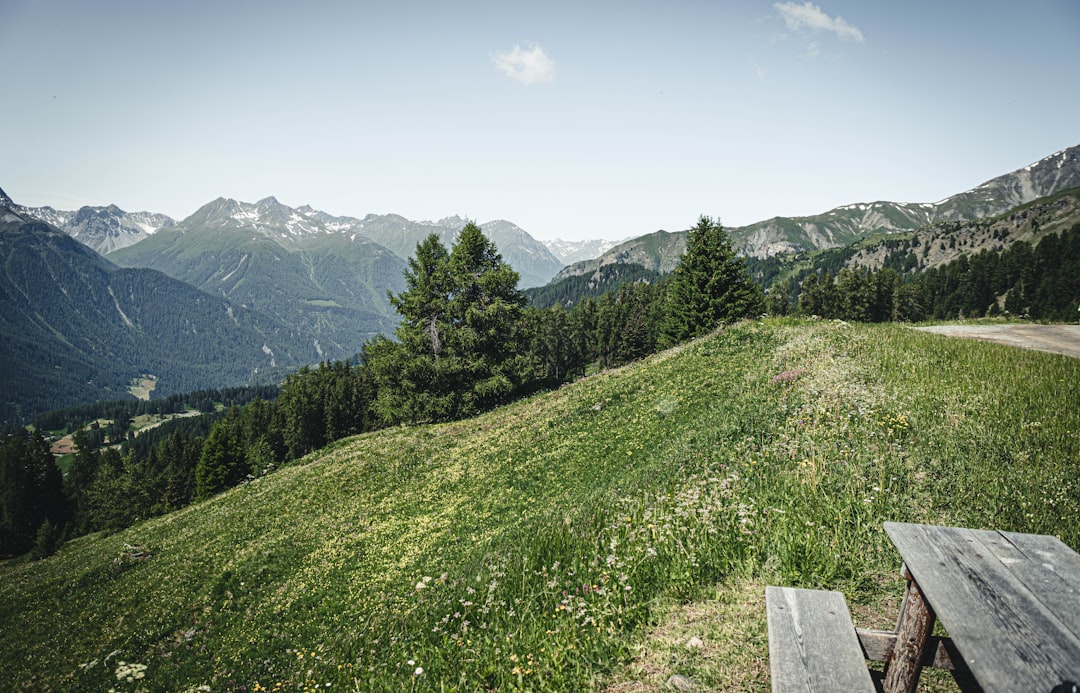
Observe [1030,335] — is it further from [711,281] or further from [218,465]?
[218,465]

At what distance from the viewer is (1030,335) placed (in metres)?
21.3

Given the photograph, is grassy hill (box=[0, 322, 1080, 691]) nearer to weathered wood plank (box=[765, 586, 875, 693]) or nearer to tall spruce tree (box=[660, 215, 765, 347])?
weathered wood plank (box=[765, 586, 875, 693])

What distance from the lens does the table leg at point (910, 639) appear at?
132 inches

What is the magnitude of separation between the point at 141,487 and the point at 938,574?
11491cm

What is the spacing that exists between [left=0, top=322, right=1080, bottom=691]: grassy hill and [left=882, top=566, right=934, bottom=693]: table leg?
5.22 ft

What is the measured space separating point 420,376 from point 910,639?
38035 mm

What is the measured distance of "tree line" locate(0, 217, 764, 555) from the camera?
130 feet

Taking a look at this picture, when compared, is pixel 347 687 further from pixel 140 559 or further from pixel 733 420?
pixel 140 559

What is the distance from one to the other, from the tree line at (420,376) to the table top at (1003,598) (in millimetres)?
36358

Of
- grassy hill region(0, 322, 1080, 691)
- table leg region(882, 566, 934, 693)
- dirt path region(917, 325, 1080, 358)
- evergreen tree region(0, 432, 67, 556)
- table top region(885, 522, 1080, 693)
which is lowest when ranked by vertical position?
evergreen tree region(0, 432, 67, 556)

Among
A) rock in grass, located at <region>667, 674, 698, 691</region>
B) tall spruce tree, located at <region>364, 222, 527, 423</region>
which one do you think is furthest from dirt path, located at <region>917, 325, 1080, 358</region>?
tall spruce tree, located at <region>364, 222, 527, 423</region>

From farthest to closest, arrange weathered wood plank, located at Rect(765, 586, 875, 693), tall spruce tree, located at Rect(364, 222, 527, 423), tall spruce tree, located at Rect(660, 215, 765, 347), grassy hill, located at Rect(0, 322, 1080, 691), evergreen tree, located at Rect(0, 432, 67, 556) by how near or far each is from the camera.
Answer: evergreen tree, located at Rect(0, 432, 67, 556)
tall spruce tree, located at Rect(660, 215, 765, 347)
tall spruce tree, located at Rect(364, 222, 527, 423)
grassy hill, located at Rect(0, 322, 1080, 691)
weathered wood plank, located at Rect(765, 586, 875, 693)

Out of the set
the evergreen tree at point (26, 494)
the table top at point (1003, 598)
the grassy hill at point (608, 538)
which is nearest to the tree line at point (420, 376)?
the evergreen tree at point (26, 494)

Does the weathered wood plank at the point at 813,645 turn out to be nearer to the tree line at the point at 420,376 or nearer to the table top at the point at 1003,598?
the table top at the point at 1003,598
